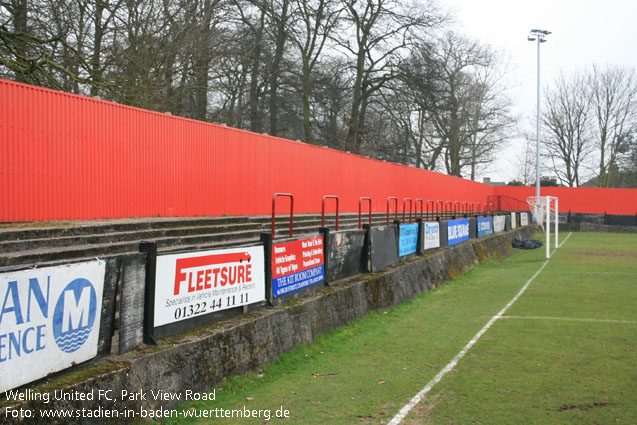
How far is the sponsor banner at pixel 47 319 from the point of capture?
4.04 meters

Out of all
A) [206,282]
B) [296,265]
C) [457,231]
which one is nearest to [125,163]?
[296,265]

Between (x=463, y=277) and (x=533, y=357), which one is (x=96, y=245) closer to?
(x=533, y=357)

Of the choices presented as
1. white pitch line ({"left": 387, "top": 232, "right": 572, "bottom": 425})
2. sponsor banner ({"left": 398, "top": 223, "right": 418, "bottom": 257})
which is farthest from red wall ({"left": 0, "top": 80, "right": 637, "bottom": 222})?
white pitch line ({"left": 387, "top": 232, "right": 572, "bottom": 425})

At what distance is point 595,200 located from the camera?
2005 inches

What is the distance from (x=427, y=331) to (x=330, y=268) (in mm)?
1882

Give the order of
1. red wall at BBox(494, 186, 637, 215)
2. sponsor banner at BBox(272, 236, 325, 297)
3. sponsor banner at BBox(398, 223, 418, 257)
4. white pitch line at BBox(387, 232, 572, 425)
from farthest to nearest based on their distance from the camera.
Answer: red wall at BBox(494, 186, 637, 215)
sponsor banner at BBox(398, 223, 418, 257)
sponsor banner at BBox(272, 236, 325, 297)
white pitch line at BBox(387, 232, 572, 425)

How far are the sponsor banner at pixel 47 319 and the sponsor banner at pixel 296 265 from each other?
3.26 m

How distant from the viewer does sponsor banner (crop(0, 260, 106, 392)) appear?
4.04m

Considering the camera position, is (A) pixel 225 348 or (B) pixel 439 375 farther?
(B) pixel 439 375

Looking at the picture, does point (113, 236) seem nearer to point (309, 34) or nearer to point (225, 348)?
point (225, 348)

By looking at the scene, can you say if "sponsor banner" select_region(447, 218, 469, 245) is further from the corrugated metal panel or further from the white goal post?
the corrugated metal panel

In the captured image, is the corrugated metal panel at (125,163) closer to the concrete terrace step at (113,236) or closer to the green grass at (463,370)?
the concrete terrace step at (113,236)

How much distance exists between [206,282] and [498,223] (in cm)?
2318

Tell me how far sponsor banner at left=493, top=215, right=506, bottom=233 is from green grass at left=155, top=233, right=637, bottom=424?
14610 millimetres
